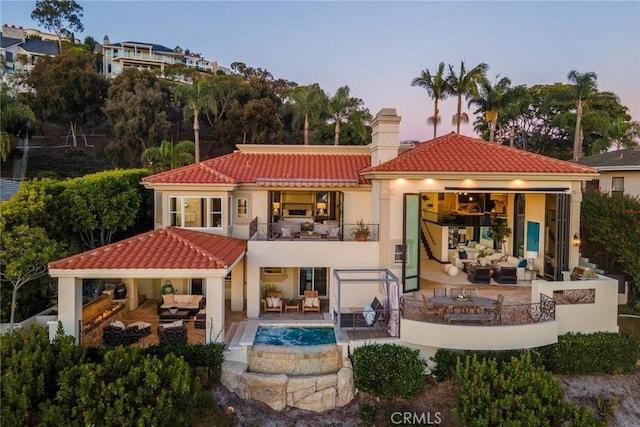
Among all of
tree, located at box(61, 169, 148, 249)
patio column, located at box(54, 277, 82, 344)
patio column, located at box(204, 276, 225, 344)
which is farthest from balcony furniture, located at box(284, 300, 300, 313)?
tree, located at box(61, 169, 148, 249)

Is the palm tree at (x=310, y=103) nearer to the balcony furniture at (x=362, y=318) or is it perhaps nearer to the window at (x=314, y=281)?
the window at (x=314, y=281)

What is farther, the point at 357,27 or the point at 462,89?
the point at 462,89

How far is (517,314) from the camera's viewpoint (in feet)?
49.9

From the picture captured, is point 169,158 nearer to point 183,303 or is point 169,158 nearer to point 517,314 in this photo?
point 183,303

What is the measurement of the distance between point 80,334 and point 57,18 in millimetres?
98074

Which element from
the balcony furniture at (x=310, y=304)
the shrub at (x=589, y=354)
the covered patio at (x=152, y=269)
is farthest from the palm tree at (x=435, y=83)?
the covered patio at (x=152, y=269)

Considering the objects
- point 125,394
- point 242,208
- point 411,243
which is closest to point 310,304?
point 411,243

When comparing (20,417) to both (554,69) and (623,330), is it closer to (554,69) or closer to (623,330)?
(623,330)

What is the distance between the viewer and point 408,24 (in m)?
23.4

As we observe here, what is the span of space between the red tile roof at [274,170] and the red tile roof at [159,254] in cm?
354

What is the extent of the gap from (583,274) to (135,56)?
105m

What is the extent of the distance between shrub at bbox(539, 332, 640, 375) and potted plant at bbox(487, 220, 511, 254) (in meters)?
8.03

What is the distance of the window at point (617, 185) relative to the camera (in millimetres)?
28922

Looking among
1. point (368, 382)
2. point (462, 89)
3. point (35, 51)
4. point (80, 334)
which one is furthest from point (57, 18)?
point (368, 382)
